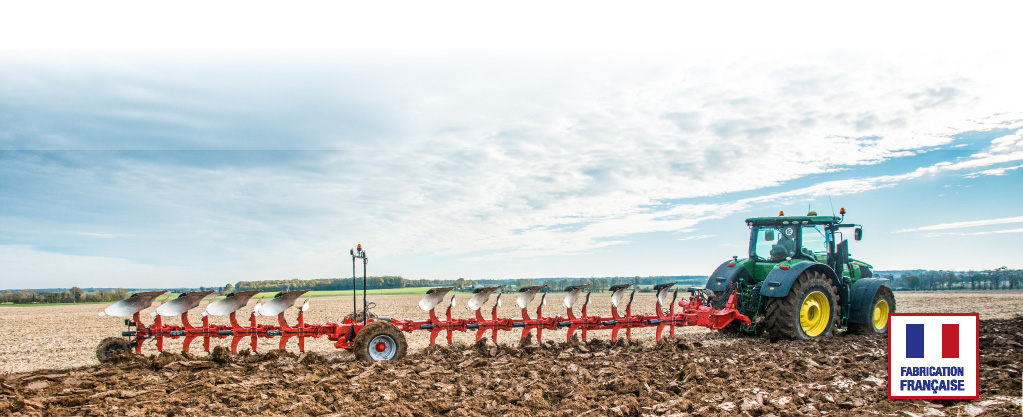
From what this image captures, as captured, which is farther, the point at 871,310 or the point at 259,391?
the point at 871,310

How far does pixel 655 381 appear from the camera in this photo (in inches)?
249

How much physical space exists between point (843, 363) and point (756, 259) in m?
3.89

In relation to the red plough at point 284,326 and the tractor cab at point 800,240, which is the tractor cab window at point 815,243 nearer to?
the tractor cab at point 800,240

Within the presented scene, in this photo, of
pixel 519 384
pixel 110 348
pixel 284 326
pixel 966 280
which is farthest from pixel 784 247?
pixel 966 280

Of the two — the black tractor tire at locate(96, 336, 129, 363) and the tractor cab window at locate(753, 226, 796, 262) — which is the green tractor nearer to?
the tractor cab window at locate(753, 226, 796, 262)

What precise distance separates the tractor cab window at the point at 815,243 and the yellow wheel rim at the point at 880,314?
1.41m

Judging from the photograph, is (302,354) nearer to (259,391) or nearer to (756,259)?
(259,391)

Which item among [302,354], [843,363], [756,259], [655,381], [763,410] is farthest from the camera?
[756,259]

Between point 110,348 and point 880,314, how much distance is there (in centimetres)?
1308

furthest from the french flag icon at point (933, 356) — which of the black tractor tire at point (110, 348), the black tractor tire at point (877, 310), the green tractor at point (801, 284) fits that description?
the black tractor tire at point (110, 348)

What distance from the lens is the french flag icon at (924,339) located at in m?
5.72

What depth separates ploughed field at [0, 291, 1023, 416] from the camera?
5.34 m

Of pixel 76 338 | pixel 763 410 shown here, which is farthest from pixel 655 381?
pixel 76 338

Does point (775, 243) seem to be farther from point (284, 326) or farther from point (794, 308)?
point (284, 326)
